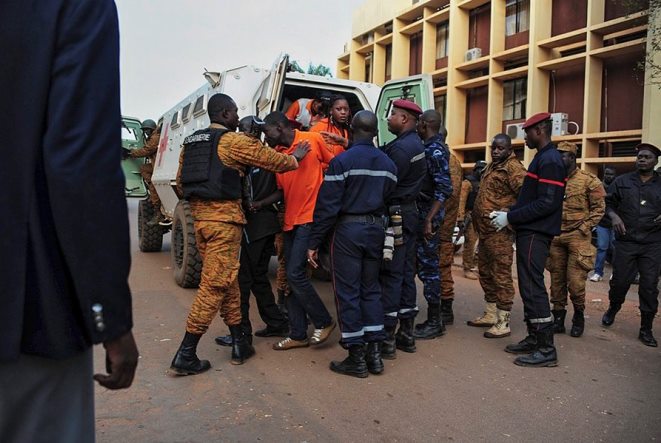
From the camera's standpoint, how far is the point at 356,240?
3945 millimetres

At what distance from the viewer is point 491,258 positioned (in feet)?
17.0

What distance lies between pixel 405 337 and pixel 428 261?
2.74 feet

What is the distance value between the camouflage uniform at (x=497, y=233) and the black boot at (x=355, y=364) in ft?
5.84

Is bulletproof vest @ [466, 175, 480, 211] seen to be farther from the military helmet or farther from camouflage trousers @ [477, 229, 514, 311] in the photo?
the military helmet

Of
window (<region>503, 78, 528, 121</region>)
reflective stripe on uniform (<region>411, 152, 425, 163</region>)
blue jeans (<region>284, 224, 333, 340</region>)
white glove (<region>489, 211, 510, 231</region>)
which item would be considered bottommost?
blue jeans (<region>284, 224, 333, 340</region>)

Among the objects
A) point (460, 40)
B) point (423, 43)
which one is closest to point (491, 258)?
point (460, 40)

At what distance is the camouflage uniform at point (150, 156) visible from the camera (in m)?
9.14

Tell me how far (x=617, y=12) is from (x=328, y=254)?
10719mm

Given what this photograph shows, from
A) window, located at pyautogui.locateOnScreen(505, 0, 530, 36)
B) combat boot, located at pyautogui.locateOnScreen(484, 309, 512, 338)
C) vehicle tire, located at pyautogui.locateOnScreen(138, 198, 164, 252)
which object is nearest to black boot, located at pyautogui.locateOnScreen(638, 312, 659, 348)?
combat boot, located at pyautogui.locateOnScreen(484, 309, 512, 338)

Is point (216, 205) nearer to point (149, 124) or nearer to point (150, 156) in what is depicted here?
point (150, 156)

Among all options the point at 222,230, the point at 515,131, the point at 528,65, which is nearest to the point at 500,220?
the point at 222,230

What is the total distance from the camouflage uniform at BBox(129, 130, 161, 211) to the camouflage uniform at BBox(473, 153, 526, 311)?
5.62m

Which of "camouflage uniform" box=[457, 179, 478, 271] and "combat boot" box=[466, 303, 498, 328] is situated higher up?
"camouflage uniform" box=[457, 179, 478, 271]

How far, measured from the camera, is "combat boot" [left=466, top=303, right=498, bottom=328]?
5387 mm
